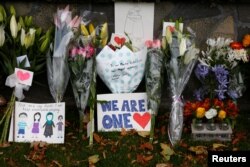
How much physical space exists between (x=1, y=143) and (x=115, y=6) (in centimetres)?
162

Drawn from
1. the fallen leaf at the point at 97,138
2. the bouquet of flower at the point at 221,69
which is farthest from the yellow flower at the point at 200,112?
the fallen leaf at the point at 97,138

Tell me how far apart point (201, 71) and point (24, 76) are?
61.1 inches

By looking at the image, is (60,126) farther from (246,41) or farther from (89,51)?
(246,41)

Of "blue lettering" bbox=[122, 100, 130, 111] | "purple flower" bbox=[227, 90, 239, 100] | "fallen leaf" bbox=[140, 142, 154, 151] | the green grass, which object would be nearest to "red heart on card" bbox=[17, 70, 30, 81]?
the green grass

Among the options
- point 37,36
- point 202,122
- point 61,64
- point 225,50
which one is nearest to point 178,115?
point 202,122

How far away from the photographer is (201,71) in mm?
5262

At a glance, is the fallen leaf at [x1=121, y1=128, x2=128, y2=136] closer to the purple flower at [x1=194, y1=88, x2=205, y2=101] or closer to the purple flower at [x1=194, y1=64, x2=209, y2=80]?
the purple flower at [x1=194, y1=88, x2=205, y2=101]

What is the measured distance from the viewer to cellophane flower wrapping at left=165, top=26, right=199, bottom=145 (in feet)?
16.5

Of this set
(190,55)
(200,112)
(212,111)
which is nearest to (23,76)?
(190,55)

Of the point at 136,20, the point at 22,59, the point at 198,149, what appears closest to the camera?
Result: the point at 198,149

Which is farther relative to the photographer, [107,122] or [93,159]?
[107,122]

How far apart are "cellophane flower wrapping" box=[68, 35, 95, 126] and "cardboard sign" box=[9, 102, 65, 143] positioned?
239 mm

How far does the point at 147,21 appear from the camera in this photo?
18.1 feet

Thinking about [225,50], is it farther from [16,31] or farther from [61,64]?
[16,31]
